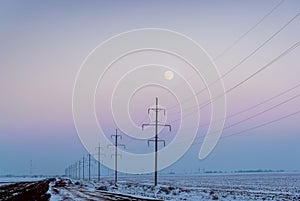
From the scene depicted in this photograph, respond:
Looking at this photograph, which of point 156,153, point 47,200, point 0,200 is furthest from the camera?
point 156,153

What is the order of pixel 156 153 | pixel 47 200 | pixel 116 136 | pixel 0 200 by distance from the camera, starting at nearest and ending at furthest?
pixel 47 200 < pixel 0 200 < pixel 156 153 < pixel 116 136

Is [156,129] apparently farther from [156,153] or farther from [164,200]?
[164,200]

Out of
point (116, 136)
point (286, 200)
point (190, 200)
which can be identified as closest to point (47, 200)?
point (190, 200)

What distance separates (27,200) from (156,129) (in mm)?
29810

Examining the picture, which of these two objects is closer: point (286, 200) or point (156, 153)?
point (286, 200)

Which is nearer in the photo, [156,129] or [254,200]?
[254,200]

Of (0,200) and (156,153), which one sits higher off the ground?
(156,153)

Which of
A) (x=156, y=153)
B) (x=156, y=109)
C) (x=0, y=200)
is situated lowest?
(x=0, y=200)

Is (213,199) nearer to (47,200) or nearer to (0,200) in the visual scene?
(47,200)

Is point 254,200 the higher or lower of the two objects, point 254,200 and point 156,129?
the lower

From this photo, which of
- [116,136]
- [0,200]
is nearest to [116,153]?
[116,136]

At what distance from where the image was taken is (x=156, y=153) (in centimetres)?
6231

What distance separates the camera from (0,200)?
1537 inches

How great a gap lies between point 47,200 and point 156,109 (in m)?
29.8
